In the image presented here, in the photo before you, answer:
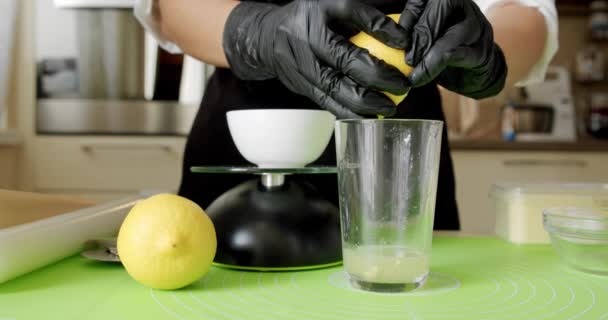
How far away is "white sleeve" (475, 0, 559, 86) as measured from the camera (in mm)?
860

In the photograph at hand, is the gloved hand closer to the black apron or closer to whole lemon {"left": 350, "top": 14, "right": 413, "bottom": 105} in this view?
whole lemon {"left": 350, "top": 14, "right": 413, "bottom": 105}

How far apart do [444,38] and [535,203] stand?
327 millimetres

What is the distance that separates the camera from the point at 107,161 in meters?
2.01

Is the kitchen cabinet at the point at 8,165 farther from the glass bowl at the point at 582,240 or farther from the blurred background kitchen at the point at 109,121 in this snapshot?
the glass bowl at the point at 582,240

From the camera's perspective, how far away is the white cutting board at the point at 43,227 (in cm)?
47

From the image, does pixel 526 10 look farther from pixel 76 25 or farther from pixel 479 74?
pixel 76 25

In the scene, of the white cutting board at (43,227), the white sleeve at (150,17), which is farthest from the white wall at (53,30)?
the white cutting board at (43,227)

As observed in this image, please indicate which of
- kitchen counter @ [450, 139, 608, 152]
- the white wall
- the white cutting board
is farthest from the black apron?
the white wall

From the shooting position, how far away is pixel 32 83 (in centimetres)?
205

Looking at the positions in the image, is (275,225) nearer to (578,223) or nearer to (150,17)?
(578,223)

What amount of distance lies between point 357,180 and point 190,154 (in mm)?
653

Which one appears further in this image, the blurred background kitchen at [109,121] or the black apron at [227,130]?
the blurred background kitchen at [109,121]

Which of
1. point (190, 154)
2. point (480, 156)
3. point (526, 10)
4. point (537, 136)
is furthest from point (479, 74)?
point (537, 136)

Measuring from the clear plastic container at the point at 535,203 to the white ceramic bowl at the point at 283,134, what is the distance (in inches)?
10.8
